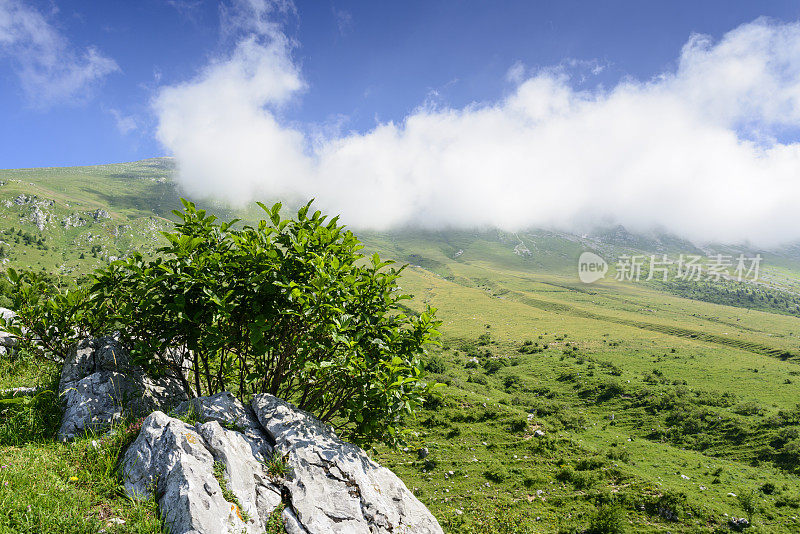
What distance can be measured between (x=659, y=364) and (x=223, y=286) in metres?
84.0

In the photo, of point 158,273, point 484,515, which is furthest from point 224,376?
point 484,515

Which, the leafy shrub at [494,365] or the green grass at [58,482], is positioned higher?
the green grass at [58,482]

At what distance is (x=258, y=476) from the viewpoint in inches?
220

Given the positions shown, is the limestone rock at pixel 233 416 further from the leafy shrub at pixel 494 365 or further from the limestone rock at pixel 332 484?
the leafy shrub at pixel 494 365

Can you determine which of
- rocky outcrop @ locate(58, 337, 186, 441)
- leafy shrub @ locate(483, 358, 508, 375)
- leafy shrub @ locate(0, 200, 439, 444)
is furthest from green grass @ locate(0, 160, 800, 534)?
leafy shrub @ locate(0, 200, 439, 444)

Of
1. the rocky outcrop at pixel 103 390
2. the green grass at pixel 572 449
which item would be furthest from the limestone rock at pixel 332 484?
the rocky outcrop at pixel 103 390

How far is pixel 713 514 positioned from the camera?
67.9 feet

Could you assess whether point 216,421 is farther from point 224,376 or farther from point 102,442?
point 224,376

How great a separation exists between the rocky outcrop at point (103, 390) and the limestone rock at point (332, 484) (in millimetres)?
2390

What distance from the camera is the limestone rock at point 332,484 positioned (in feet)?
18.2

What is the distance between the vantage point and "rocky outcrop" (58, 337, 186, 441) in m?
6.21

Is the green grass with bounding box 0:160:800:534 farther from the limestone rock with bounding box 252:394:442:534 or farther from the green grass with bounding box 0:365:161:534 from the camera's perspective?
the limestone rock with bounding box 252:394:442:534

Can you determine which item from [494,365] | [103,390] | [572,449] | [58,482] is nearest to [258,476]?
[58,482]

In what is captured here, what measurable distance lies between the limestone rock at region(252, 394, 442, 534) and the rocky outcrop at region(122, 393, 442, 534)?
2cm
